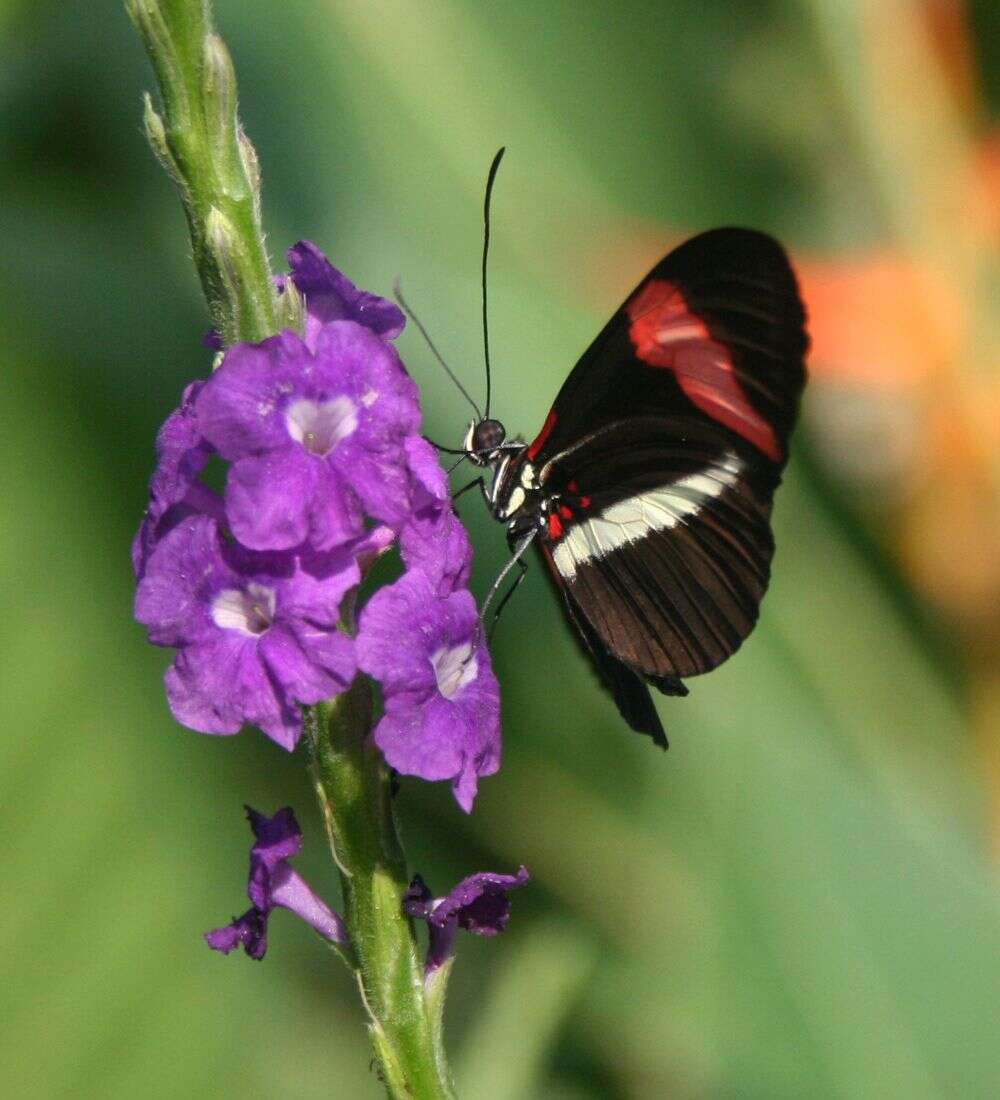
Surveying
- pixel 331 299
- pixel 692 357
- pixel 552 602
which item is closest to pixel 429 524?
pixel 331 299

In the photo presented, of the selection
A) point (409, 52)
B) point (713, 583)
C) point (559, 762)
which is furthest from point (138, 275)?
point (713, 583)

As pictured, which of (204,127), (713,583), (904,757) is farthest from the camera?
(904,757)

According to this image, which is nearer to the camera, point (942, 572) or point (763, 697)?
point (763, 697)

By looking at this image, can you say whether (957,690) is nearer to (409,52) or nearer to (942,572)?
(942,572)

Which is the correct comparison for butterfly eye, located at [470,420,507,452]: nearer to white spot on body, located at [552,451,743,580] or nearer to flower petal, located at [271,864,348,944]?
white spot on body, located at [552,451,743,580]

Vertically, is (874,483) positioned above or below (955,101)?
below

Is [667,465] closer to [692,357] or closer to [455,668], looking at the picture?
[692,357]

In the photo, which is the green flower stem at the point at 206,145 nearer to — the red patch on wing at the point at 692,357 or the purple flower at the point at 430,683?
the purple flower at the point at 430,683
